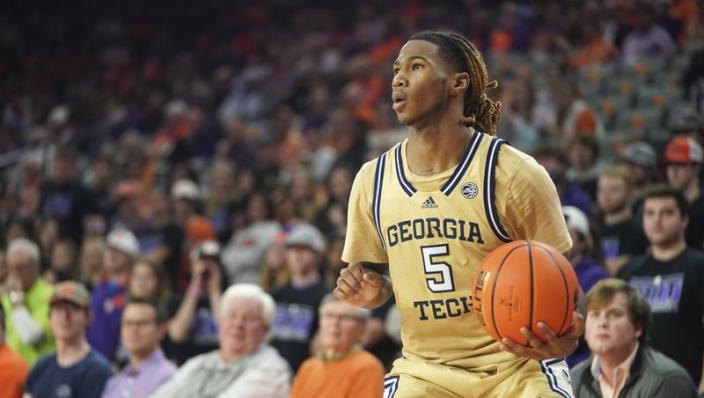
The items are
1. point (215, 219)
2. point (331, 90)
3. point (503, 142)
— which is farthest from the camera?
point (331, 90)

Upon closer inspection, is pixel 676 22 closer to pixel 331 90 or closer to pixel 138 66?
pixel 331 90

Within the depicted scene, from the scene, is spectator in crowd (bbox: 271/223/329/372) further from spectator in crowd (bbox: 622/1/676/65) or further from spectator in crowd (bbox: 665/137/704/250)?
spectator in crowd (bbox: 622/1/676/65)

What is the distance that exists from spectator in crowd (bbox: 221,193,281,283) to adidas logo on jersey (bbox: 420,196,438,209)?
19.2ft

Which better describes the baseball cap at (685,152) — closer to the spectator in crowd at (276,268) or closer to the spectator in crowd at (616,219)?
the spectator in crowd at (616,219)

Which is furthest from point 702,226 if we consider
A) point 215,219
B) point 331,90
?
point 331,90

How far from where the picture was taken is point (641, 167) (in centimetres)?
812

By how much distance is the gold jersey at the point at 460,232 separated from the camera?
3.79m

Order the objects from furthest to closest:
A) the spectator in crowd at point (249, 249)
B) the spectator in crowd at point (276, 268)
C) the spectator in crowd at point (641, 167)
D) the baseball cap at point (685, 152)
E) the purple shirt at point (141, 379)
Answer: the spectator in crowd at point (249, 249), the spectator in crowd at point (276, 268), the spectator in crowd at point (641, 167), the baseball cap at point (685, 152), the purple shirt at point (141, 379)

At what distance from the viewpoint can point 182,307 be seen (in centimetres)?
840

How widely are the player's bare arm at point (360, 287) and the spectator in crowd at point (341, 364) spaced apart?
2288 millimetres

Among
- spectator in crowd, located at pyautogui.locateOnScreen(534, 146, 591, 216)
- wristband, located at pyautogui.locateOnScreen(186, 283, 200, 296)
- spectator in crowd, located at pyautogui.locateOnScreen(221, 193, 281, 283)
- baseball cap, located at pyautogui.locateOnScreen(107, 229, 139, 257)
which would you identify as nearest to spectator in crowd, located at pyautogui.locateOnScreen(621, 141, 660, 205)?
spectator in crowd, located at pyautogui.locateOnScreen(534, 146, 591, 216)

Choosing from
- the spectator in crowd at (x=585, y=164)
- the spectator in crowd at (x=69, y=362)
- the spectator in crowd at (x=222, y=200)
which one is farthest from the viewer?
the spectator in crowd at (x=222, y=200)

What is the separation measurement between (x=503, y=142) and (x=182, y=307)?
493cm

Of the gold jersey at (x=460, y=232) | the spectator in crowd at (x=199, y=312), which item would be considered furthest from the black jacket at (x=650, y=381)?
the spectator in crowd at (x=199, y=312)
